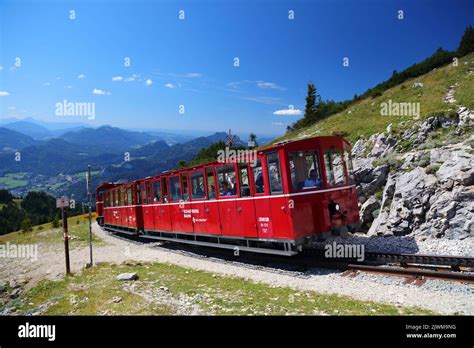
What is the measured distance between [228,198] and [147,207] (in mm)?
9233

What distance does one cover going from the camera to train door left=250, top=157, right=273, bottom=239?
11.5m

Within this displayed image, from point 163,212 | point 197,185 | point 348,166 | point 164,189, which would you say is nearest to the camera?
point 348,166

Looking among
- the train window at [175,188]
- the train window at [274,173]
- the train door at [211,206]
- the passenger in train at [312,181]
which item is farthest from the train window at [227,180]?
the train window at [175,188]

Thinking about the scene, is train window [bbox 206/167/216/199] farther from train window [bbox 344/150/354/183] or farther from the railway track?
train window [bbox 344/150/354/183]

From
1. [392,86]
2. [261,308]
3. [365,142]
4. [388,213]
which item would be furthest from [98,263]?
[392,86]

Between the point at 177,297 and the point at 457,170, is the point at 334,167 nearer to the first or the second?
the point at 457,170

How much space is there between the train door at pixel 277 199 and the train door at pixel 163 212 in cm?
808

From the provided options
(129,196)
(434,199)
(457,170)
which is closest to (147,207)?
(129,196)

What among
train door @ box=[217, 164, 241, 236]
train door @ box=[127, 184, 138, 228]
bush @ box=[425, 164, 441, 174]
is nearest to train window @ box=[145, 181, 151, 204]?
train door @ box=[127, 184, 138, 228]

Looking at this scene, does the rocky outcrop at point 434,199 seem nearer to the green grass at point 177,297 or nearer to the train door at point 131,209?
the green grass at point 177,297

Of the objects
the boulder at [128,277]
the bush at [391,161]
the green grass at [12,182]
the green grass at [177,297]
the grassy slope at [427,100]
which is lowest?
the green grass at [177,297]

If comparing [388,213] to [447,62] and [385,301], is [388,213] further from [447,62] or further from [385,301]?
[447,62]

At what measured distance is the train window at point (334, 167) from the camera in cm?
1188

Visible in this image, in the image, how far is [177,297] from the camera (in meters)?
9.56
